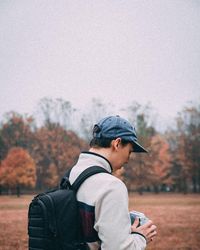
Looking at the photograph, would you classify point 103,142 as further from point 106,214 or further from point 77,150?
point 77,150

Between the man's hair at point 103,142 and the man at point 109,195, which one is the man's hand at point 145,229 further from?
the man's hair at point 103,142

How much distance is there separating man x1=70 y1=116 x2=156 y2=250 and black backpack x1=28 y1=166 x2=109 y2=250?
25 mm

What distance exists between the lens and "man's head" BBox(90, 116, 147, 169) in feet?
5.15

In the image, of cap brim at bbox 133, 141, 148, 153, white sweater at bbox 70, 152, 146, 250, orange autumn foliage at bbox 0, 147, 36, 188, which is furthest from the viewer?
orange autumn foliage at bbox 0, 147, 36, 188

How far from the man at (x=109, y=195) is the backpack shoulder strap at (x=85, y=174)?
1 centimetres

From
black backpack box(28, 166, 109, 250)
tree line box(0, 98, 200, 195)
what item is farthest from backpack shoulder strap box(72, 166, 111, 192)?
tree line box(0, 98, 200, 195)

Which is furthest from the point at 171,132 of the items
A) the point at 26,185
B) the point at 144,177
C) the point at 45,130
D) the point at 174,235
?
the point at 174,235

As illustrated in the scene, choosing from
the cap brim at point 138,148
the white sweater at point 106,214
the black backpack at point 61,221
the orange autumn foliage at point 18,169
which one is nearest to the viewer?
the white sweater at point 106,214

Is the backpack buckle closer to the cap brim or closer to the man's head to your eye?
the man's head

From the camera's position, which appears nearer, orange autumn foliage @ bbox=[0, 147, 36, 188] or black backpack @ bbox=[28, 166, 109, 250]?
black backpack @ bbox=[28, 166, 109, 250]

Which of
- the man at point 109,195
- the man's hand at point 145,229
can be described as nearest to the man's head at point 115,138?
the man at point 109,195

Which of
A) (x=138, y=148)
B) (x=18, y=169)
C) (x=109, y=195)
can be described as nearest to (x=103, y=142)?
(x=138, y=148)

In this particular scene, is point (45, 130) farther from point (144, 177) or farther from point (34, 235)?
point (34, 235)

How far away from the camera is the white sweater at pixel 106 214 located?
1382mm
